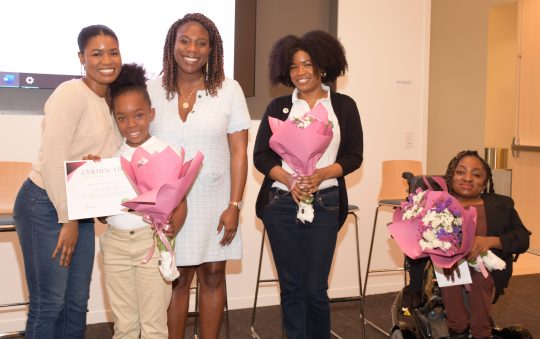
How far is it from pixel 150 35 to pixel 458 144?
465 cm

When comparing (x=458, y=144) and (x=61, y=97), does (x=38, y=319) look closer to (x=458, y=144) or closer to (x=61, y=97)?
(x=61, y=97)

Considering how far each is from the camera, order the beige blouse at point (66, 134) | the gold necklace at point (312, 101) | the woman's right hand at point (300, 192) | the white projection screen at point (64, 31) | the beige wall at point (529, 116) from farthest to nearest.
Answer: the beige wall at point (529, 116) → the white projection screen at point (64, 31) → the gold necklace at point (312, 101) → the woman's right hand at point (300, 192) → the beige blouse at point (66, 134)

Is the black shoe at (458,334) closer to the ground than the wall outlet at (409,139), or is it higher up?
closer to the ground

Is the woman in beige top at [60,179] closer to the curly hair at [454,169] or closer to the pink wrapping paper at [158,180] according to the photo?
the pink wrapping paper at [158,180]

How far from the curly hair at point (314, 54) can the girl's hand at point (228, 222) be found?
0.76 metres

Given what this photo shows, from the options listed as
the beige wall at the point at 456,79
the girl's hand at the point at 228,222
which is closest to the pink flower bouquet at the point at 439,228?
the girl's hand at the point at 228,222

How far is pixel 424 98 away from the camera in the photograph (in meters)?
4.55

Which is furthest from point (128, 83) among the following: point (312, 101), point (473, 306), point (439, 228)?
point (473, 306)

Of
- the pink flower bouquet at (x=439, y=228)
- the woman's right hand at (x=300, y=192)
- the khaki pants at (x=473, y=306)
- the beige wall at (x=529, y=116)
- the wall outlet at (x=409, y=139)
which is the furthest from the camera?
the beige wall at (x=529, y=116)

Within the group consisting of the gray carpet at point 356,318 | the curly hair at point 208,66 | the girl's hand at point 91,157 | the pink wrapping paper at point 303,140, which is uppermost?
the curly hair at point 208,66

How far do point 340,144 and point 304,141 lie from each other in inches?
12.2

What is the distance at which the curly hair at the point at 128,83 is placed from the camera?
7.24 feet

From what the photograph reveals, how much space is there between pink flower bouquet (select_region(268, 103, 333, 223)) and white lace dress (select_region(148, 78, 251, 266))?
0.17 metres

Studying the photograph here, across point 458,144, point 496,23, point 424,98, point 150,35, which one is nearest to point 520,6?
point 496,23
